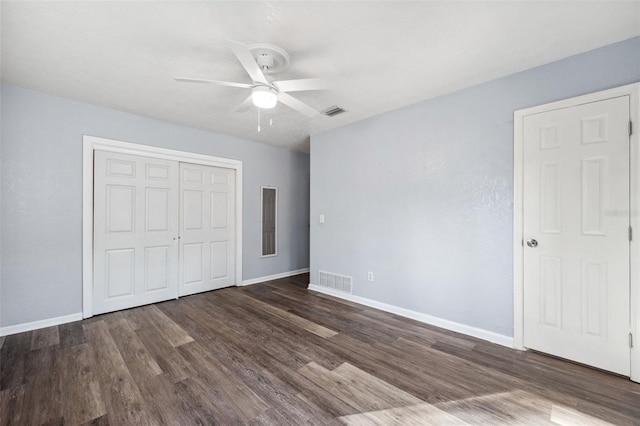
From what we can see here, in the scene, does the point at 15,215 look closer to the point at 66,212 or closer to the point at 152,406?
the point at 66,212

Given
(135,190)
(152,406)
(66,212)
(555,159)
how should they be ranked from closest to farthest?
1. (152,406)
2. (555,159)
3. (66,212)
4. (135,190)

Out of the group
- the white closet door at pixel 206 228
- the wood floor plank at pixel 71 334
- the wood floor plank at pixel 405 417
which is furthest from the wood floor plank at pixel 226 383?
the white closet door at pixel 206 228

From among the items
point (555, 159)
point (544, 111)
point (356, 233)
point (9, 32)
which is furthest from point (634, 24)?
point (9, 32)

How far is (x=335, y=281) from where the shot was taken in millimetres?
4109

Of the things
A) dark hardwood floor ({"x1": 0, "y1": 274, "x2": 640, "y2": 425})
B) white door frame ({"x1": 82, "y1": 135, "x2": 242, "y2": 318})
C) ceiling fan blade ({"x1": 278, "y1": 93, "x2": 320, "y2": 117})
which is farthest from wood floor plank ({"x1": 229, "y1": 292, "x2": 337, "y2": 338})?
ceiling fan blade ({"x1": 278, "y1": 93, "x2": 320, "y2": 117})

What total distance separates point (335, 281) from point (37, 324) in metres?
3.63

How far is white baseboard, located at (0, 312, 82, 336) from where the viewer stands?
2711mm

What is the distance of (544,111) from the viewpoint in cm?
235

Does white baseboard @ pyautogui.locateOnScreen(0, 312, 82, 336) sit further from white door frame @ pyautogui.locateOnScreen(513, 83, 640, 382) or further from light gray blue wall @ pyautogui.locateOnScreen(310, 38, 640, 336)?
white door frame @ pyautogui.locateOnScreen(513, 83, 640, 382)

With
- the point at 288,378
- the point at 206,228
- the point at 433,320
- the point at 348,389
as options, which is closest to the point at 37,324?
the point at 206,228

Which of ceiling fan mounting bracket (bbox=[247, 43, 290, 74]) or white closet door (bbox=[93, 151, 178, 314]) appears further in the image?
white closet door (bbox=[93, 151, 178, 314])

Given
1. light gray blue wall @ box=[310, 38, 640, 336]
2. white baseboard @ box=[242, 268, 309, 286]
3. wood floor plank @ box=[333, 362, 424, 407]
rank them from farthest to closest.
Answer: white baseboard @ box=[242, 268, 309, 286]
light gray blue wall @ box=[310, 38, 640, 336]
wood floor plank @ box=[333, 362, 424, 407]

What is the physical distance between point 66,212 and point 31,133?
0.92m

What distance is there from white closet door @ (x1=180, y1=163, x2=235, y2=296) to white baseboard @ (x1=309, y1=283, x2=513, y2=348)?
196cm
